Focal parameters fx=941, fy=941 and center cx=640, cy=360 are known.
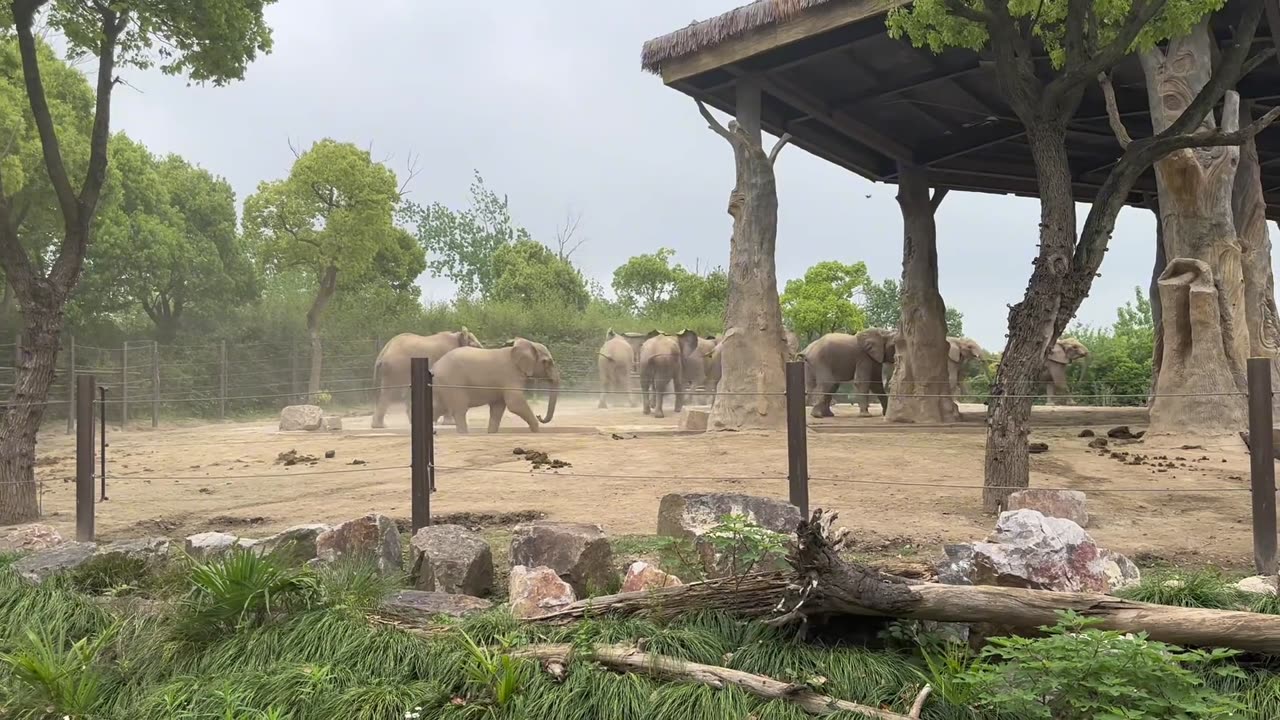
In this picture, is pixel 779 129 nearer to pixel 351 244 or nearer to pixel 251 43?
pixel 251 43

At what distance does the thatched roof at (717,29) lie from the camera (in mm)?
10992

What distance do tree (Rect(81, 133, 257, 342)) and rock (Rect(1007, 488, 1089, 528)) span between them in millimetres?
21112

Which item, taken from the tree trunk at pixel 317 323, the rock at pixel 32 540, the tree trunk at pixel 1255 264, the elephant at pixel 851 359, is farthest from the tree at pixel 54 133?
the tree trunk at pixel 317 323

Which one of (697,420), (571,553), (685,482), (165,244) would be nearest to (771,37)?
(697,420)

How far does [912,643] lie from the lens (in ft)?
11.2

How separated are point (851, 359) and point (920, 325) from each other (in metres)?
3.25

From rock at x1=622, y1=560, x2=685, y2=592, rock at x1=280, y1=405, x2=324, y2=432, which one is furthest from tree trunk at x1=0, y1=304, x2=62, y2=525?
rock at x1=280, y1=405, x2=324, y2=432

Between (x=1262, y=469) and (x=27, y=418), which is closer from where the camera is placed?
(x=1262, y=469)

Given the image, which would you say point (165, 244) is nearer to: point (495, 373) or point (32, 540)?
point (495, 373)

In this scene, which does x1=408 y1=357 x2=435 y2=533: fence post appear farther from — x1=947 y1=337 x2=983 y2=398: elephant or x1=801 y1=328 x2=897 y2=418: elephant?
x1=947 y1=337 x2=983 y2=398: elephant

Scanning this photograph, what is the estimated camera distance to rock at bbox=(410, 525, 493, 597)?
421 cm

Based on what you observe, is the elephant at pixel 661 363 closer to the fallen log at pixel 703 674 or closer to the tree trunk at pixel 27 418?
the tree trunk at pixel 27 418

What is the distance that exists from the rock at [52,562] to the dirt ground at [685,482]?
1318 millimetres

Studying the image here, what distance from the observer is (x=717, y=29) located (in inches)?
458
